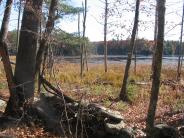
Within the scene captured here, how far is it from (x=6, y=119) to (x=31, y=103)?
A: 43.4 inches

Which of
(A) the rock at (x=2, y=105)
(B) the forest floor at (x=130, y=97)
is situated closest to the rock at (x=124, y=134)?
(B) the forest floor at (x=130, y=97)

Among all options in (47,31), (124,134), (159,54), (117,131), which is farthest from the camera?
(47,31)

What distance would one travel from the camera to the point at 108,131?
40.1ft

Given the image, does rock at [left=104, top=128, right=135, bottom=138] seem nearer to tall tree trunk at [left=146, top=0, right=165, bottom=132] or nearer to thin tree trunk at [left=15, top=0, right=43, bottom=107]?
tall tree trunk at [left=146, top=0, right=165, bottom=132]

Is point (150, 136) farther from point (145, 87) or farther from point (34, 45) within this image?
point (145, 87)

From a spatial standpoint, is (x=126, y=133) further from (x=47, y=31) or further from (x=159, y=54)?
(x=47, y=31)

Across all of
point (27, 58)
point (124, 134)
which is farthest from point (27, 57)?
point (124, 134)

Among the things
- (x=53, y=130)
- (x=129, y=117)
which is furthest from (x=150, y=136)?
(x=129, y=117)

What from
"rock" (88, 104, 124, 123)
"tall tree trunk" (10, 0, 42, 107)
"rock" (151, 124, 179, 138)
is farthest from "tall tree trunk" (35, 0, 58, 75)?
"rock" (151, 124, 179, 138)

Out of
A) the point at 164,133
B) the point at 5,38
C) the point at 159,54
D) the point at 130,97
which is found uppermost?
the point at 5,38

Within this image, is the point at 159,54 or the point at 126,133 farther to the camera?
the point at 126,133

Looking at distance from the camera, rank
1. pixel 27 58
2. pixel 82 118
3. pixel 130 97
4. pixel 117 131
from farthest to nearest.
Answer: pixel 130 97, pixel 27 58, pixel 82 118, pixel 117 131

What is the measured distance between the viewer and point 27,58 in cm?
1395

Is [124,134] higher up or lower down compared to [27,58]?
lower down
